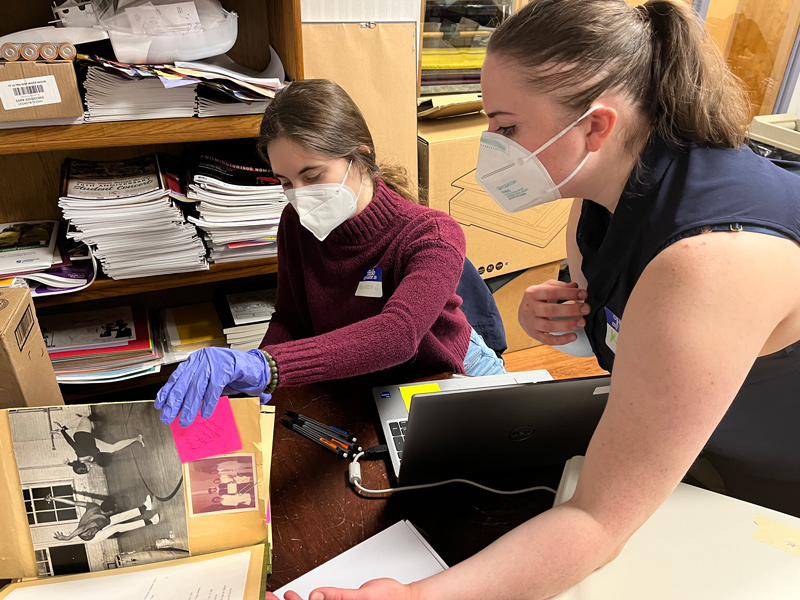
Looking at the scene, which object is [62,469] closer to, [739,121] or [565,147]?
[565,147]

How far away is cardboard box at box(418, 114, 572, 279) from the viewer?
2117 mm

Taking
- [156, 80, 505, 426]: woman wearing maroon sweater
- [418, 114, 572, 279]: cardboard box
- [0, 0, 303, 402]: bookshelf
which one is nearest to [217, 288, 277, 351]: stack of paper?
[0, 0, 303, 402]: bookshelf

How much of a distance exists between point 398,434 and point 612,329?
41cm

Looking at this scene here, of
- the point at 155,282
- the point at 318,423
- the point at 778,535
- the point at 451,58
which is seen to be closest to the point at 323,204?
the point at 318,423

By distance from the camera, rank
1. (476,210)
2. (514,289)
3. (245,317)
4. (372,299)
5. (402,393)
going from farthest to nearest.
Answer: (514,289) < (476,210) < (245,317) < (372,299) < (402,393)

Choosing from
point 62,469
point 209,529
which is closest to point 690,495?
point 209,529

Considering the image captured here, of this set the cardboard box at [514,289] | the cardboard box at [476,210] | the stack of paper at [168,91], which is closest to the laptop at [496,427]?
the stack of paper at [168,91]

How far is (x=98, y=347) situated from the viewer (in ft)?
5.56

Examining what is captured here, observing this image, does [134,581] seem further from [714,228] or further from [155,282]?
[155,282]

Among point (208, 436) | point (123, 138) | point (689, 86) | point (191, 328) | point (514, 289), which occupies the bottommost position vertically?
point (514, 289)

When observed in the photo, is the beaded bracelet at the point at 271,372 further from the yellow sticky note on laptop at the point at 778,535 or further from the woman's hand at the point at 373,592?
the yellow sticky note on laptop at the point at 778,535

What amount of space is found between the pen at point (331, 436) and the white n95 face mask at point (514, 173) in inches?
21.0

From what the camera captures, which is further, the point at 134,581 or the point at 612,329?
the point at 612,329

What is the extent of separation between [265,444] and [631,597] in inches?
20.0
